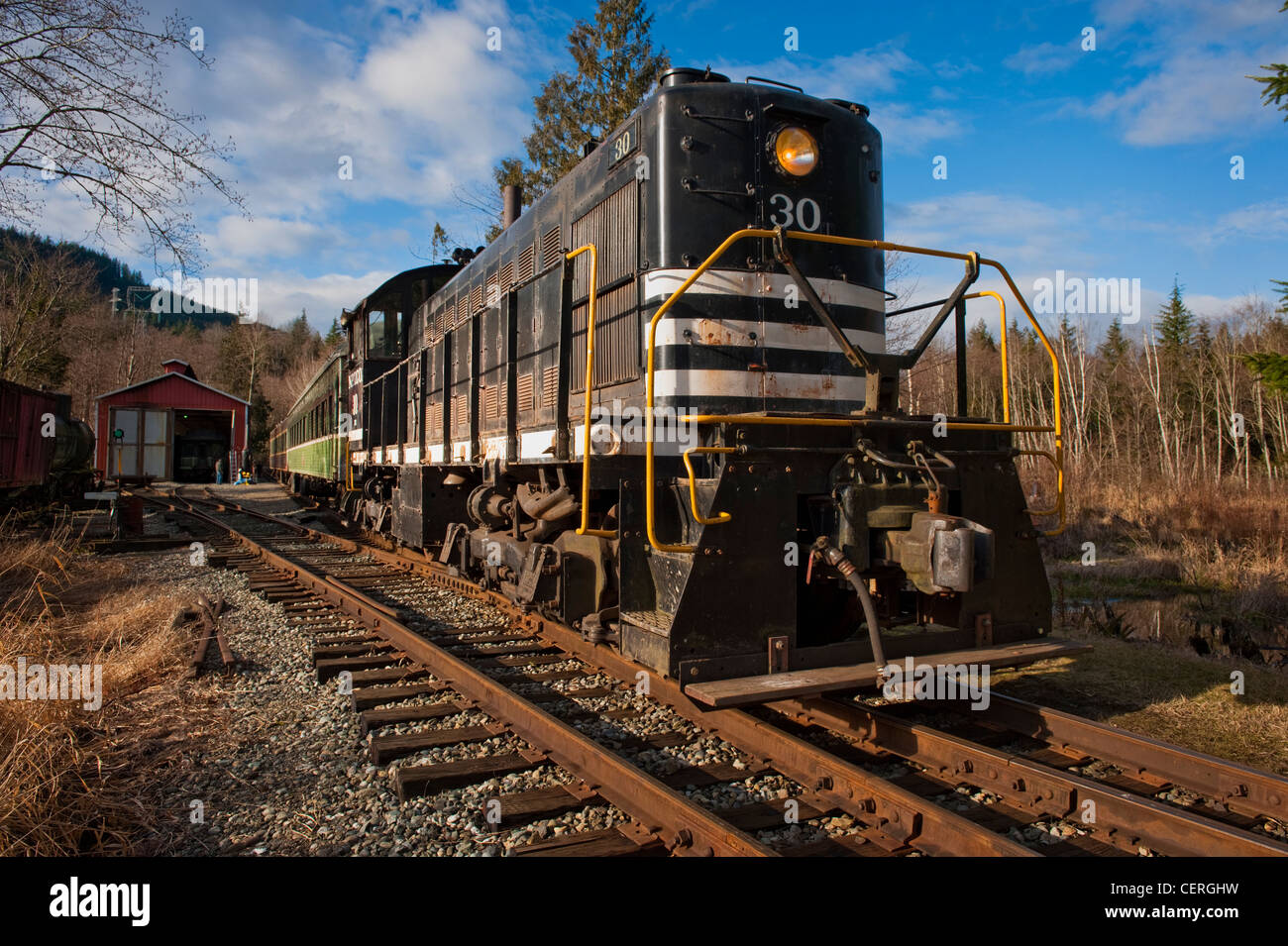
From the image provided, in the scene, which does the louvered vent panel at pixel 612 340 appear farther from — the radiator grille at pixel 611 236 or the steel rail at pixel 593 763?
the steel rail at pixel 593 763

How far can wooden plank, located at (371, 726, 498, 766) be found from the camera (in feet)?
13.1

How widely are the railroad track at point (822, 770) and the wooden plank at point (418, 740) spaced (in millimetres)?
10

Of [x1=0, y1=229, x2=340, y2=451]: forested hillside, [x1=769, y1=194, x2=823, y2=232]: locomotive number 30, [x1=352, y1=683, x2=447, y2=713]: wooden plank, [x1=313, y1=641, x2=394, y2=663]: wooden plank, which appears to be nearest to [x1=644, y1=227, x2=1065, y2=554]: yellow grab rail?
[x1=769, y1=194, x2=823, y2=232]: locomotive number 30

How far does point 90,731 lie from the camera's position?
13.9 feet

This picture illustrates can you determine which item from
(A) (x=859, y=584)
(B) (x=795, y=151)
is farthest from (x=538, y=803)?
(B) (x=795, y=151)

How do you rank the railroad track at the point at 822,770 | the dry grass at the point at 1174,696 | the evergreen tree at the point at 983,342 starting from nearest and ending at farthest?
the railroad track at the point at 822,770
the dry grass at the point at 1174,696
the evergreen tree at the point at 983,342

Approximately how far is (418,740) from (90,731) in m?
1.81

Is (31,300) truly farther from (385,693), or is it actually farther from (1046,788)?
(1046,788)

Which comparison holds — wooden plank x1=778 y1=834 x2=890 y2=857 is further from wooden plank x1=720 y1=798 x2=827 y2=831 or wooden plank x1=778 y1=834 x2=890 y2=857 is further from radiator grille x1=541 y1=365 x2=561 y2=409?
radiator grille x1=541 y1=365 x2=561 y2=409

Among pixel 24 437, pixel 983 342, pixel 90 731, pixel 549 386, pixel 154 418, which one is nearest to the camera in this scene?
pixel 90 731

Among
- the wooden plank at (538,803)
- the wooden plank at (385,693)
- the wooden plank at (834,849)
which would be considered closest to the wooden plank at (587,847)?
the wooden plank at (538,803)

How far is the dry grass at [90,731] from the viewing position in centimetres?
319

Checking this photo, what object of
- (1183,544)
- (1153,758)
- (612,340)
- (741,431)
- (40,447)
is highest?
(612,340)
